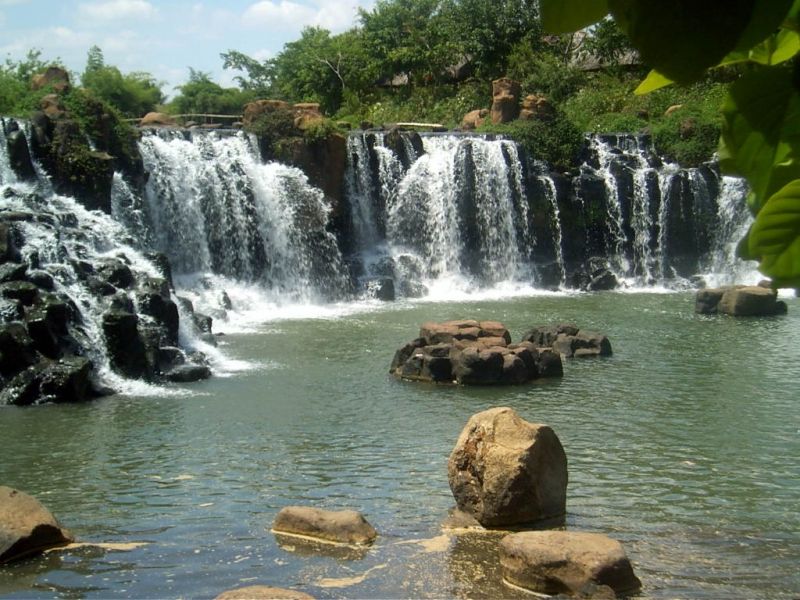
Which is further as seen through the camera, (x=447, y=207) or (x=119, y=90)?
(x=119, y=90)

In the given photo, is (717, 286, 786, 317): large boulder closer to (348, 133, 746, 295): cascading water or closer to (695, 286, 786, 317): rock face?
(695, 286, 786, 317): rock face

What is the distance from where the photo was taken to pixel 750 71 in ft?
2.26

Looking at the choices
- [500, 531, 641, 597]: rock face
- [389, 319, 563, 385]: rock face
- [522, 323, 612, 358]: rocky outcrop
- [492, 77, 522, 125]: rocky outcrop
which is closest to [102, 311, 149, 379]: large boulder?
[389, 319, 563, 385]: rock face

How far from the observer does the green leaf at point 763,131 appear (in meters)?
0.68

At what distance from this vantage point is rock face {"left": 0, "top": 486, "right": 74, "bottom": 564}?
6.69 metres

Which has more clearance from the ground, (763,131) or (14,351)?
(763,131)

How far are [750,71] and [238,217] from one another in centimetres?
2318

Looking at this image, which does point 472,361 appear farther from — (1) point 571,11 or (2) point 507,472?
(1) point 571,11

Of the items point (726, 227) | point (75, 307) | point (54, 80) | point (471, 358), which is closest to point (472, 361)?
point (471, 358)

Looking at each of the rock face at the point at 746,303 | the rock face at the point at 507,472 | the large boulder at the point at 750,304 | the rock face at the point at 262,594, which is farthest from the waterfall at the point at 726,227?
the rock face at the point at 262,594

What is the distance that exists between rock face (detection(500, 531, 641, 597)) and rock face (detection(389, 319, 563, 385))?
670 cm

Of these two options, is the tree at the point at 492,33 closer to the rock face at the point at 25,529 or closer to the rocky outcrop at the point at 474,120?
the rocky outcrop at the point at 474,120

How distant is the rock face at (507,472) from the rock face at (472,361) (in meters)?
5.23

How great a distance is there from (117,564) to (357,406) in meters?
5.19
